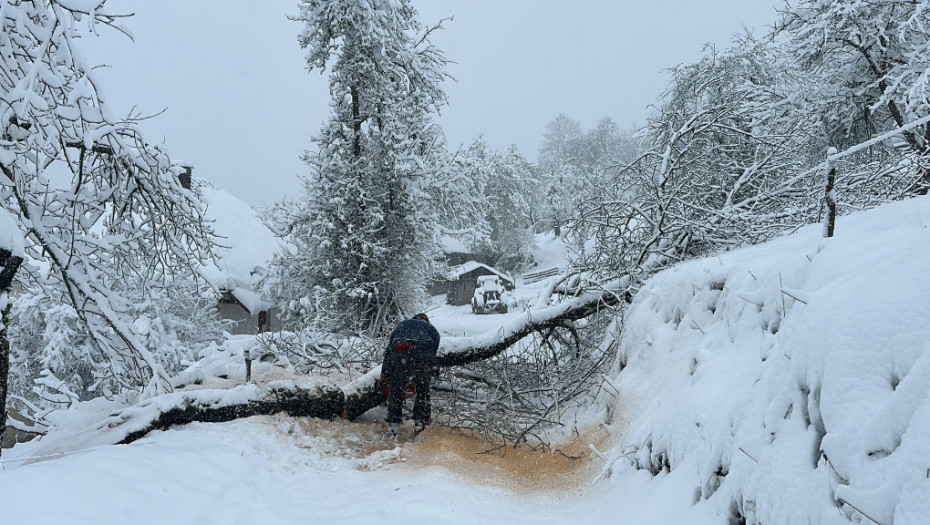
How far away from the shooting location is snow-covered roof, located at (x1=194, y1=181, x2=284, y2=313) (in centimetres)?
2103

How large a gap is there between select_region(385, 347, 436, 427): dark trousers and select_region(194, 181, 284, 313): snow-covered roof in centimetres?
1371

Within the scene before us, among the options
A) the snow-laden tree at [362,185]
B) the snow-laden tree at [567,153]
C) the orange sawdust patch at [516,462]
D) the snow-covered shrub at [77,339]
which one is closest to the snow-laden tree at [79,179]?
the orange sawdust patch at [516,462]

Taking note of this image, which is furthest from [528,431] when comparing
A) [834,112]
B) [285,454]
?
[834,112]

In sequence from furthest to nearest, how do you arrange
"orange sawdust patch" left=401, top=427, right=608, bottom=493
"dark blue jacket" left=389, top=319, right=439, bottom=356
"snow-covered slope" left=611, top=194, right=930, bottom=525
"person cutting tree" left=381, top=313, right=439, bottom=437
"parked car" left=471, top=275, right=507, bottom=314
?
"parked car" left=471, top=275, right=507, bottom=314
"dark blue jacket" left=389, top=319, right=439, bottom=356
"person cutting tree" left=381, top=313, right=439, bottom=437
"orange sawdust patch" left=401, top=427, right=608, bottom=493
"snow-covered slope" left=611, top=194, right=930, bottom=525

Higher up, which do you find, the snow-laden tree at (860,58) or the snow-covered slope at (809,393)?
the snow-laden tree at (860,58)

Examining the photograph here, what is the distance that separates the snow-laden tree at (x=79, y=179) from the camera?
3854 mm

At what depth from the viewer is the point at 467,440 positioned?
606cm

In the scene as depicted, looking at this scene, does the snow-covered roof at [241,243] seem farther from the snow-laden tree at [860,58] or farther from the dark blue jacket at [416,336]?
the snow-laden tree at [860,58]

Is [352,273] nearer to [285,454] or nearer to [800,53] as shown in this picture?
[285,454]

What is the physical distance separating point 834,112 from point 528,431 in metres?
11.7

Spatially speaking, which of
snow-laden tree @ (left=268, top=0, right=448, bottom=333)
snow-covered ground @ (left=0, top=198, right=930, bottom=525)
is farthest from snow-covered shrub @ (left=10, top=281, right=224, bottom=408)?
snow-covered ground @ (left=0, top=198, right=930, bottom=525)

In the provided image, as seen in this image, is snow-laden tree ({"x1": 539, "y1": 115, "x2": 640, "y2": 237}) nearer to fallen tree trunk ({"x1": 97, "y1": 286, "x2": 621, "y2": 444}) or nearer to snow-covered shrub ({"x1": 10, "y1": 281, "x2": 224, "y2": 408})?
snow-covered shrub ({"x1": 10, "y1": 281, "x2": 224, "y2": 408})

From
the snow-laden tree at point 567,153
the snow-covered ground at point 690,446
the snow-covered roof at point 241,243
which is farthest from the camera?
the snow-laden tree at point 567,153

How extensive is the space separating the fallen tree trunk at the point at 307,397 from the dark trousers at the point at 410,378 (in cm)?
50
